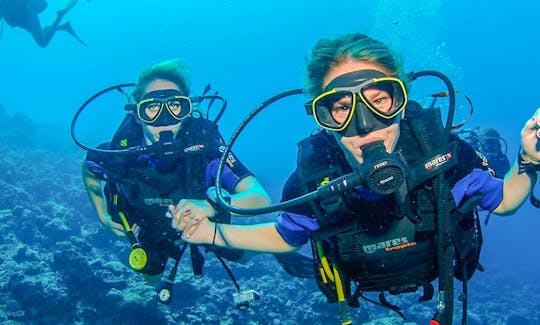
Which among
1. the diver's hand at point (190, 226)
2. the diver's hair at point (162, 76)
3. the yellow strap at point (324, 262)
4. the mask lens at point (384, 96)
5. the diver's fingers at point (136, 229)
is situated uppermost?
the diver's hair at point (162, 76)

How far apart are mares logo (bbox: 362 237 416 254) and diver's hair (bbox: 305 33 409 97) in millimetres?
1158

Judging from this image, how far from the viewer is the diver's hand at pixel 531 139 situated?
A: 223 centimetres

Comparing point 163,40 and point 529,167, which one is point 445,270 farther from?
point 163,40

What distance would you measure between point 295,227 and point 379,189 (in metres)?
1.02

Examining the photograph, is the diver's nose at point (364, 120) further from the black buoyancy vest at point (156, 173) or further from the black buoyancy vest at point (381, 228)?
the black buoyancy vest at point (156, 173)

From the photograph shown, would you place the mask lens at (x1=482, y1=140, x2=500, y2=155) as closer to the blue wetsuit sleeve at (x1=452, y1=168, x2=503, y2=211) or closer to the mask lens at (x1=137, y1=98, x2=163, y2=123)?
the blue wetsuit sleeve at (x1=452, y1=168, x2=503, y2=211)

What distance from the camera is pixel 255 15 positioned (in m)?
136

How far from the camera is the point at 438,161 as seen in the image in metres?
2.54

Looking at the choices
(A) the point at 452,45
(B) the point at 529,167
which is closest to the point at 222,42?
(A) the point at 452,45

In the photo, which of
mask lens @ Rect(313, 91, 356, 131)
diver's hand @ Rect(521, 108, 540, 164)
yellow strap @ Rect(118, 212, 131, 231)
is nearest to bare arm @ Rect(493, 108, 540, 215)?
diver's hand @ Rect(521, 108, 540, 164)

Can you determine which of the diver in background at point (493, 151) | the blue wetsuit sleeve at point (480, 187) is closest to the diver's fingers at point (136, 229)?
the blue wetsuit sleeve at point (480, 187)

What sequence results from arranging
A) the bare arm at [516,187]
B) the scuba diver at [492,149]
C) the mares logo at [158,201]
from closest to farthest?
the bare arm at [516,187]
the mares logo at [158,201]
the scuba diver at [492,149]

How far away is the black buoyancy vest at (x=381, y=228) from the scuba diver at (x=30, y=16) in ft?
42.7

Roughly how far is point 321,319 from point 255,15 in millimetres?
138705
